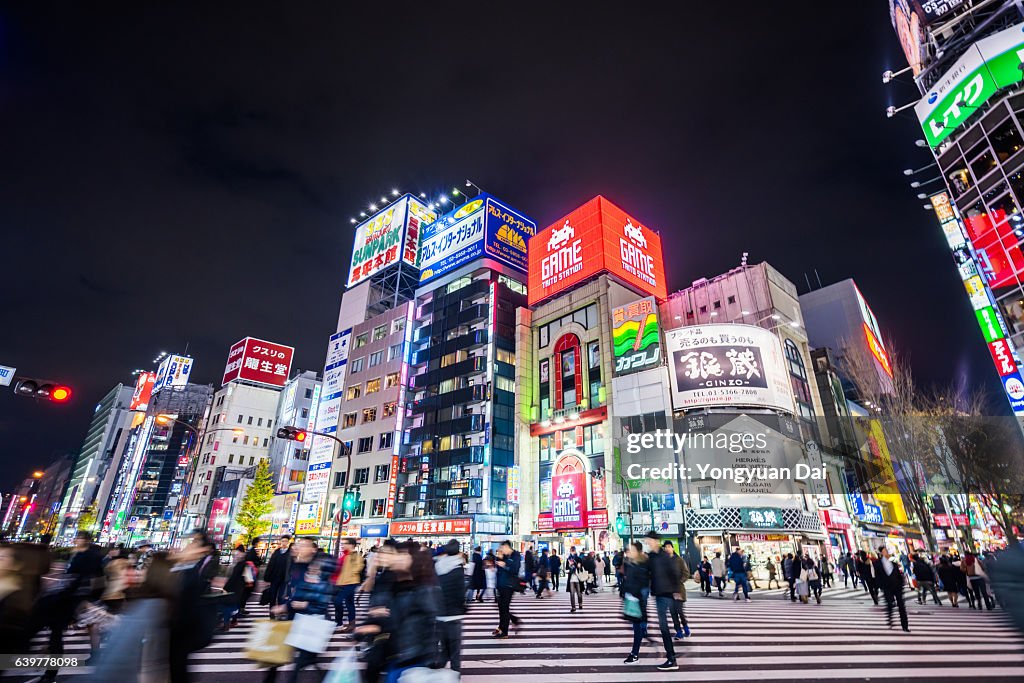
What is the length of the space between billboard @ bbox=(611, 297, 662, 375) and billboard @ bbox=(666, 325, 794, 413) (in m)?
2.79

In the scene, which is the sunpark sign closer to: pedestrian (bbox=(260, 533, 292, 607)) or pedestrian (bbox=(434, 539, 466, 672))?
pedestrian (bbox=(434, 539, 466, 672))

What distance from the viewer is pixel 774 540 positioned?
29.2 meters

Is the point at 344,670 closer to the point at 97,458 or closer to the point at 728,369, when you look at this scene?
the point at 728,369

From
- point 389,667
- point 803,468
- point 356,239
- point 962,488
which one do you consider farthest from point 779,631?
point 356,239

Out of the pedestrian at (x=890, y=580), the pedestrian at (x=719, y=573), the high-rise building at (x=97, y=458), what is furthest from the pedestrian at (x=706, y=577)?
the high-rise building at (x=97, y=458)

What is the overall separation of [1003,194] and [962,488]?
2132 cm

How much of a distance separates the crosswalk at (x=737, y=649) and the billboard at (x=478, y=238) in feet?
137

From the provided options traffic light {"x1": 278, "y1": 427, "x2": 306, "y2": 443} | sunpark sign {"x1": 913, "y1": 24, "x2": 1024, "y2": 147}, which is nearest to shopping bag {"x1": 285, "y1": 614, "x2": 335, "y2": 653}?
traffic light {"x1": 278, "y1": 427, "x2": 306, "y2": 443}

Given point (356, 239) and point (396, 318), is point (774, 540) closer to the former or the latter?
point (396, 318)

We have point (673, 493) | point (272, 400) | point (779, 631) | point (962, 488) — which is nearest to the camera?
point (779, 631)

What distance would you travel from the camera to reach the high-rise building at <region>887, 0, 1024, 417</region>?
28859 millimetres

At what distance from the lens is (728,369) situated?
31.4 metres

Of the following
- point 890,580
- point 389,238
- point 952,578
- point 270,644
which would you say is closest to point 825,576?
point 952,578

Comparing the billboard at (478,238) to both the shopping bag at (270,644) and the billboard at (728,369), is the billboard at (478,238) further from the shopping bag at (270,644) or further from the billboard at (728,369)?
the shopping bag at (270,644)
